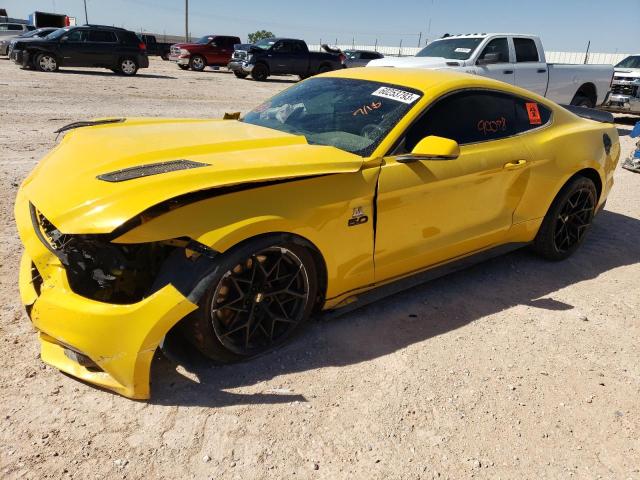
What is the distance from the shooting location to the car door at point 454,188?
3.04 meters

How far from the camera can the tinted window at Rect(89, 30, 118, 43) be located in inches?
705

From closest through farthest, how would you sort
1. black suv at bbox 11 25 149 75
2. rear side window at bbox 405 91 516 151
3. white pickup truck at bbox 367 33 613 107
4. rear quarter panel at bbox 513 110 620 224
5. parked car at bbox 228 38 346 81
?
1. rear side window at bbox 405 91 516 151
2. rear quarter panel at bbox 513 110 620 224
3. white pickup truck at bbox 367 33 613 107
4. black suv at bbox 11 25 149 75
5. parked car at bbox 228 38 346 81

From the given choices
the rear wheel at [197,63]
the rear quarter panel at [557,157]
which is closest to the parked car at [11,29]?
the rear wheel at [197,63]

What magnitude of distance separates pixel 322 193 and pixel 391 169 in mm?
519

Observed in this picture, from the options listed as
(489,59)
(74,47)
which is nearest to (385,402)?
(489,59)

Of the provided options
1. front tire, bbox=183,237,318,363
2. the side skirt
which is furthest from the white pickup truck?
front tire, bbox=183,237,318,363

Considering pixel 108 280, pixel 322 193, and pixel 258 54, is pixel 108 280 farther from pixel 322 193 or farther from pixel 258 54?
pixel 258 54

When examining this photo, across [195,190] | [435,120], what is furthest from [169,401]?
[435,120]

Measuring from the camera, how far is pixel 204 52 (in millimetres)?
24188

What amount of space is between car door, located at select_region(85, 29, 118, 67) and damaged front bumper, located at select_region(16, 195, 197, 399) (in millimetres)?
18130

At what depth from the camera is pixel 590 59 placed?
118 ft

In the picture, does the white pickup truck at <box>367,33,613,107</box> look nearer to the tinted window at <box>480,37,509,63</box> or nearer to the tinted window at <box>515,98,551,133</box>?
the tinted window at <box>480,37,509,63</box>

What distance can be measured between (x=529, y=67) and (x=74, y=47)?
14971mm

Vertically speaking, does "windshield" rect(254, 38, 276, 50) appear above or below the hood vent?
above
